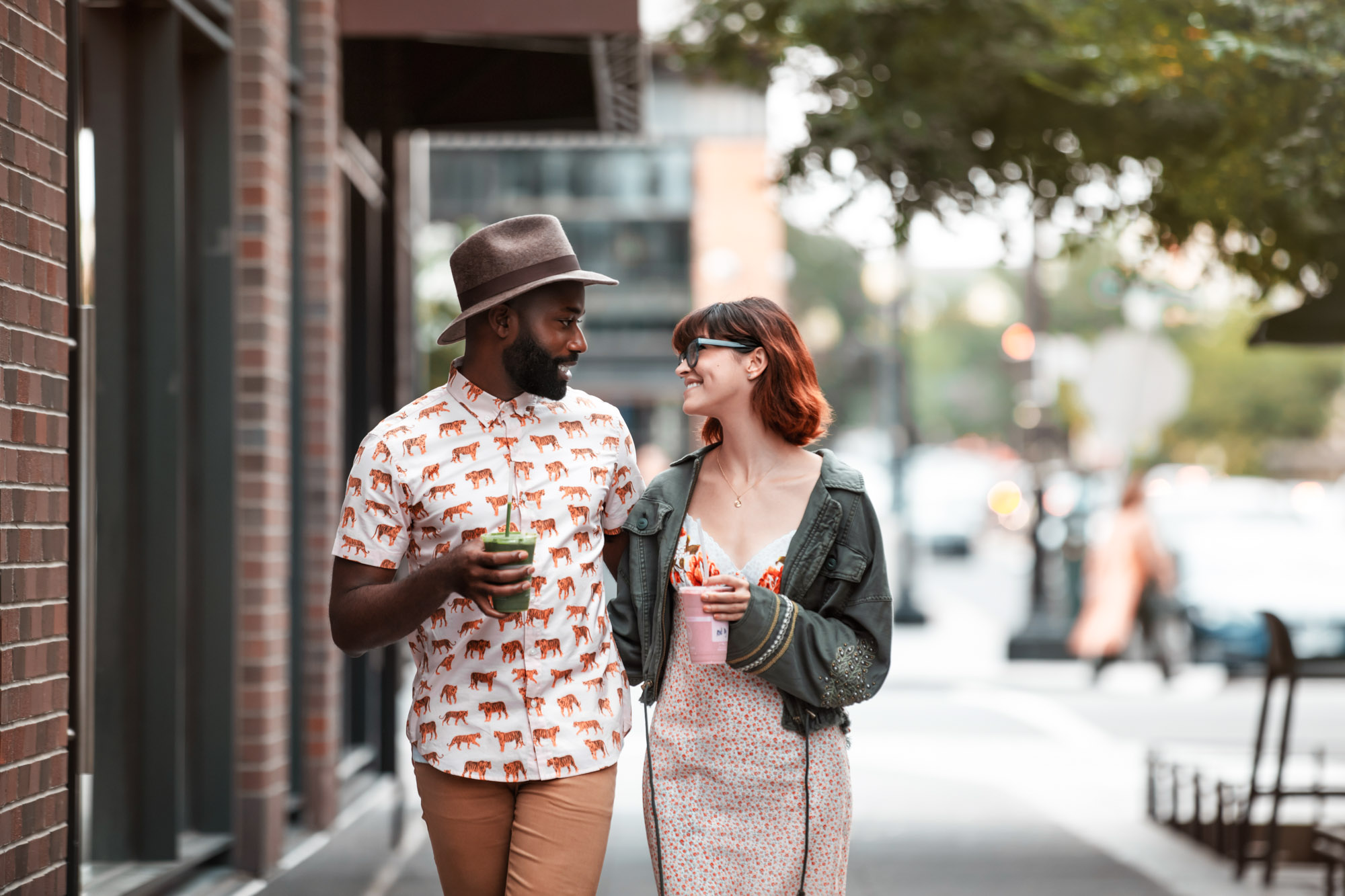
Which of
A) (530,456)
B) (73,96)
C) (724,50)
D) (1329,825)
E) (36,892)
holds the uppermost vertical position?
(724,50)

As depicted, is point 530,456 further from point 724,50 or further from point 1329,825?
point 1329,825

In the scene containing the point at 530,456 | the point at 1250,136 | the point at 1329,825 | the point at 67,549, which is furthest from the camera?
the point at 1329,825

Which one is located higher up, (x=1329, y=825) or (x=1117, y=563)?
(x=1117, y=563)

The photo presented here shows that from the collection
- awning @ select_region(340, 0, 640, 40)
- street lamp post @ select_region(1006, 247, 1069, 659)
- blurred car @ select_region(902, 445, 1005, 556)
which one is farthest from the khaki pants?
blurred car @ select_region(902, 445, 1005, 556)

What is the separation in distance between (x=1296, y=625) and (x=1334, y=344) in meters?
8.25

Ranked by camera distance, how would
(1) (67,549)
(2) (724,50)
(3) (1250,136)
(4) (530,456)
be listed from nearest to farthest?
(4) (530,456) → (1) (67,549) → (3) (1250,136) → (2) (724,50)

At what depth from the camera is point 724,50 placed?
288 inches

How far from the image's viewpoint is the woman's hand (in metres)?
3.17

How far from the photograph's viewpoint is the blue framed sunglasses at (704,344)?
3.46 metres

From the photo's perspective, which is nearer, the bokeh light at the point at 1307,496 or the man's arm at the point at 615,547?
the man's arm at the point at 615,547

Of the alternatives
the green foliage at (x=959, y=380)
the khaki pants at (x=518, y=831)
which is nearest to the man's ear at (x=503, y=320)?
the khaki pants at (x=518, y=831)

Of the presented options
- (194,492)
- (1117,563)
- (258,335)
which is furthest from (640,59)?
(1117,563)

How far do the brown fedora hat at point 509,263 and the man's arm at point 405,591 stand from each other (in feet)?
1.85

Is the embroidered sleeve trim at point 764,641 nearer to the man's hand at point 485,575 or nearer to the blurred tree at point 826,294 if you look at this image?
the man's hand at point 485,575
